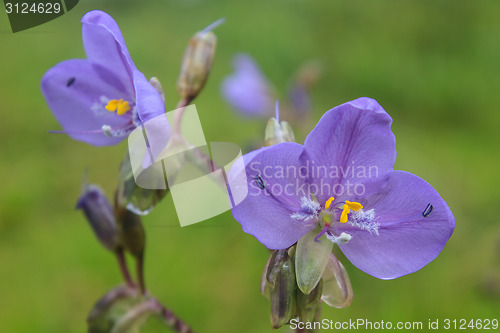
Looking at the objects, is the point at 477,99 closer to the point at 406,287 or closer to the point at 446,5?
the point at 446,5

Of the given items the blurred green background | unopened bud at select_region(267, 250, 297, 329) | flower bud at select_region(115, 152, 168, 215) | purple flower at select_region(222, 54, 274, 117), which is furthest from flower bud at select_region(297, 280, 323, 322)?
purple flower at select_region(222, 54, 274, 117)

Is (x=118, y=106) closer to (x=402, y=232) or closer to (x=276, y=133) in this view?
(x=276, y=133)

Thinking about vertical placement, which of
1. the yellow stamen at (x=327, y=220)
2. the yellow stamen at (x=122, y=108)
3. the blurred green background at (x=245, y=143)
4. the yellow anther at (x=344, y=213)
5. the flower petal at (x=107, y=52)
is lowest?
the blurred green background at (x=245, y=143)

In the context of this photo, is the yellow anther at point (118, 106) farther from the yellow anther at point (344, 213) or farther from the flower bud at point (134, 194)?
the yellow anther at point (344, 213)

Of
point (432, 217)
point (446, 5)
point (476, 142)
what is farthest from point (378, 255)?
point (446, 5)

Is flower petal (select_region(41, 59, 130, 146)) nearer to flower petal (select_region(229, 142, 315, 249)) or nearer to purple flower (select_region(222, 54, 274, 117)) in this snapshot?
flower petal (select_region(229, 142, 315, 249))

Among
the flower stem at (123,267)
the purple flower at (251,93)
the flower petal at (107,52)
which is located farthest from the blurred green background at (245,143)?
the flower petal at (107,52)

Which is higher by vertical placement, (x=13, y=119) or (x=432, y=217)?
(x=432, y=217)
